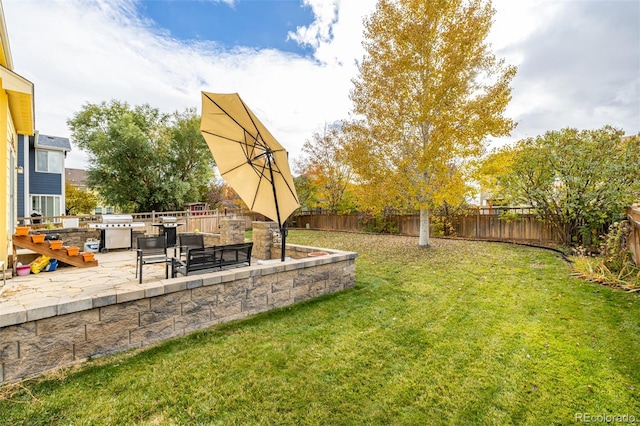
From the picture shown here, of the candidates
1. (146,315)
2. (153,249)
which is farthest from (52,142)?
(146,315)

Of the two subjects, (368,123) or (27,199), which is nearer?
(368,123)

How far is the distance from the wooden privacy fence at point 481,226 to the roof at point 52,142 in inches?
744

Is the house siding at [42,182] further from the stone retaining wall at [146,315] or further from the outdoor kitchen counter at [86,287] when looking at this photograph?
the stone retaining wall at [146,315]

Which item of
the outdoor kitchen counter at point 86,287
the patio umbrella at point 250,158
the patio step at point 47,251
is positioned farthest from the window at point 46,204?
the patio umbrella at point 250,158

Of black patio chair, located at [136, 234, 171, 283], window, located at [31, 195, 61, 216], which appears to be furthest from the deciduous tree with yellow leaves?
window, located at [31, 195, 61, 216]

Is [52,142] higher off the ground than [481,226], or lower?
higher

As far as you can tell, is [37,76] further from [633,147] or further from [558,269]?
[633,147]

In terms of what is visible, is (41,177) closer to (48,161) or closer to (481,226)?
(48,161)

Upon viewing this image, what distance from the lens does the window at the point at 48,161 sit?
1689cm

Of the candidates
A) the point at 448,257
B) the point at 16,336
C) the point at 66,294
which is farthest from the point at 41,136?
the point at 448,257

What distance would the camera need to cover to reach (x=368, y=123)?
411 inches

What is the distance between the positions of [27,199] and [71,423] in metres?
18.8

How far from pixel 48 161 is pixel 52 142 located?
1.34 m

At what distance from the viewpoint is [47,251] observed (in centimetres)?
611
